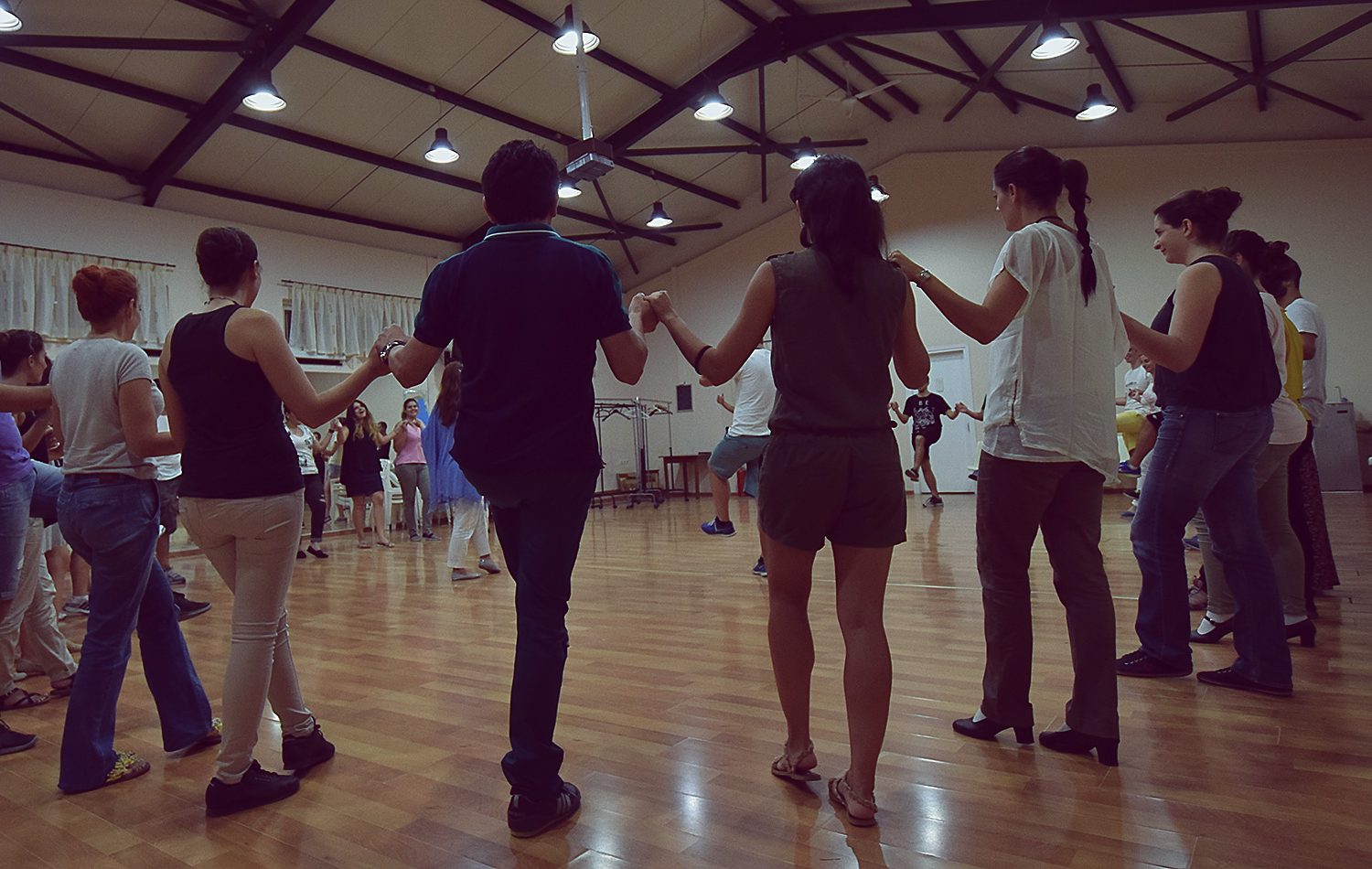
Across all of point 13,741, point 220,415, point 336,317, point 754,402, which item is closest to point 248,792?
point 220,415

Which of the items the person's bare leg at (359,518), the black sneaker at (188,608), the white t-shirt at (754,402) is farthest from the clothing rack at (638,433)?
the black sneaker at (188,608)

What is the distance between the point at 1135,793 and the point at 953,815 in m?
0.41

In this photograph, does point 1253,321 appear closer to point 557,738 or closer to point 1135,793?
point 1135,793

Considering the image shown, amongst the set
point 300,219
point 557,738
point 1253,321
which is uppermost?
point 300,219

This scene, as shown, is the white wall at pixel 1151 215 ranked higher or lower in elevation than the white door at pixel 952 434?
higher

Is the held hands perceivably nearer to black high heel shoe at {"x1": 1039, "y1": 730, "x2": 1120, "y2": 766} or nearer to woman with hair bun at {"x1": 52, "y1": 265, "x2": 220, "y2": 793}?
woman with hair bun at {"x1": 52, "y1": 265, "x2": 220, "y2": 793}

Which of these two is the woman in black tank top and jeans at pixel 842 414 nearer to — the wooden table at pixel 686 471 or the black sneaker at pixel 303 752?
the black sneaker at pixel 303 752

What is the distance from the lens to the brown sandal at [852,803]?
158 centimetres

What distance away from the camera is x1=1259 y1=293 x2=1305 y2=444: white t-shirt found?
8.38ft

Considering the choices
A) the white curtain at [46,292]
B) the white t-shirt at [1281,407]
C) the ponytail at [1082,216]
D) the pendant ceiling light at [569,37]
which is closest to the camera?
the ponytail at [1082,216]

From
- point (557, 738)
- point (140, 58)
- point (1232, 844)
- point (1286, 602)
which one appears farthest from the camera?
point (140, 58)

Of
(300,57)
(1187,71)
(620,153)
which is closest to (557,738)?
(300,57)

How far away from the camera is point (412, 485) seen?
8188mm

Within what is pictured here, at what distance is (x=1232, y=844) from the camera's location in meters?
1.43
